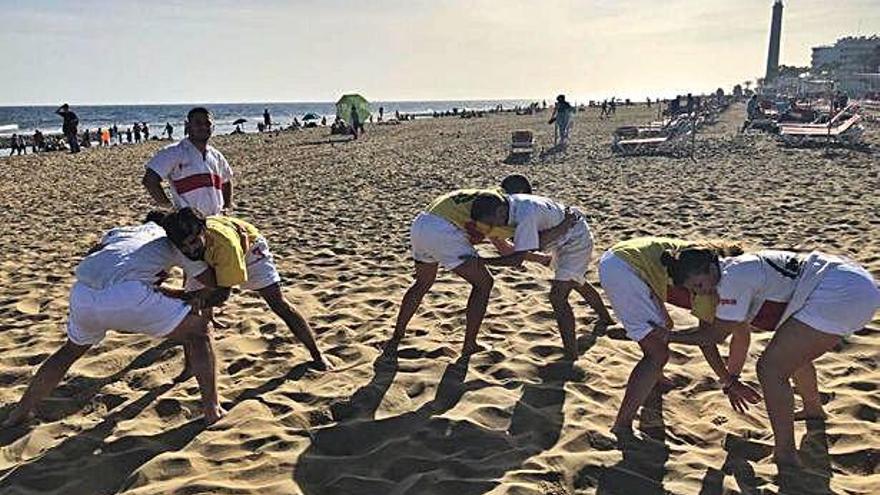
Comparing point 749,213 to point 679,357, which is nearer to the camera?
point 679,357

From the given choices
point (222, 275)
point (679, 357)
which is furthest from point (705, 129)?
point (222, 275)

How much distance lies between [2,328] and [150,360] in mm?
1544

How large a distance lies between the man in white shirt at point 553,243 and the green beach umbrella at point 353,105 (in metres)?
27.7

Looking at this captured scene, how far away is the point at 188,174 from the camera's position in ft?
17.5

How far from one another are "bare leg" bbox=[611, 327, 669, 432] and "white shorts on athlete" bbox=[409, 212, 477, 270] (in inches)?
54.7

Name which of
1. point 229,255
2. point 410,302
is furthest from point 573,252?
point 229,255

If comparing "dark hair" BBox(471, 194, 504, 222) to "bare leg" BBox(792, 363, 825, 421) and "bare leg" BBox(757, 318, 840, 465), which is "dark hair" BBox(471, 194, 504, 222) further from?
"bare leg" BBox(792, 363, 825, 421)

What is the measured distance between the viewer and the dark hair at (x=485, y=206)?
443 centimetres

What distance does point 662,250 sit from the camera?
3777 millimetres

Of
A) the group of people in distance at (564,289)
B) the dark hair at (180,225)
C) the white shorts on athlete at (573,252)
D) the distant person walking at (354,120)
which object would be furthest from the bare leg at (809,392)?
the distant person walking at (354,120)

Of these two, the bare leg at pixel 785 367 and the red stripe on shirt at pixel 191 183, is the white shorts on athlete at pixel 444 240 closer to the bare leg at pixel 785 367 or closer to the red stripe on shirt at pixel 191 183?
the red stripe on shirt at pixel 191 183

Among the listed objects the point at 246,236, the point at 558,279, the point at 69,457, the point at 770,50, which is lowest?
the point at 69,457

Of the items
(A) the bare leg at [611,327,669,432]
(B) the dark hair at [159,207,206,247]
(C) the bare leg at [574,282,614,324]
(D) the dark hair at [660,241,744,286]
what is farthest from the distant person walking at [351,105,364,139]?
(D) the dark hair at [660,241,744,286]

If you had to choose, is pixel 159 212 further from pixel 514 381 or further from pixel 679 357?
pixel 679 357
